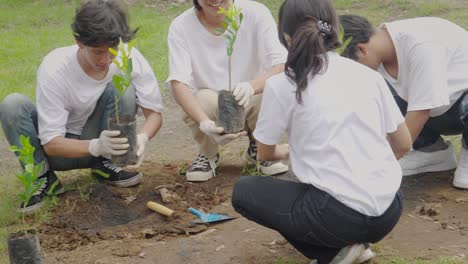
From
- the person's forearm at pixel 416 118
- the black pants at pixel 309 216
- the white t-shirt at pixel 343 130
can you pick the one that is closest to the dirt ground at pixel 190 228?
the black pants at pixel 309 216

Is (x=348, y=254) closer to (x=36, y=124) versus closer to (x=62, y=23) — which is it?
(x=36, y=124)

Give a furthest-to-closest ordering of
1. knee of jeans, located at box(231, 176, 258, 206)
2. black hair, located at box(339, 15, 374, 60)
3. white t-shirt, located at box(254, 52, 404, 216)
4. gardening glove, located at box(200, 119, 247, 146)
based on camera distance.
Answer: gardening glove, located at box(200, 119, 247, 146) → black hair, located at box(339, 15, 374, 60) → knee of jeans, located at box(231, 176, 258, 206) → white t-shirt, located at box(254, 52, 404, 216)

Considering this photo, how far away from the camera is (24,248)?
2.57 m

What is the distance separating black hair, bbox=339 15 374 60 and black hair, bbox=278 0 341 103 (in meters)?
0.58

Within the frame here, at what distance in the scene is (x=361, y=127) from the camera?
8.04 ft

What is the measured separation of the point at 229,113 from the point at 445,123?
46.0 inches

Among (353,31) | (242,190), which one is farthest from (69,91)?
(353,31)

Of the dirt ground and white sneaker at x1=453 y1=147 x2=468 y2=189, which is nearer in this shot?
the dirt ground

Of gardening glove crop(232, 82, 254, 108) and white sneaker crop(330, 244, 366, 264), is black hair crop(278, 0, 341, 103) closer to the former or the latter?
white sneaker crop(330, 244, 366, 264)

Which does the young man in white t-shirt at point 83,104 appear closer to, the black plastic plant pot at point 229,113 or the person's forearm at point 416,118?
the black plastic plant pot at point 229,113

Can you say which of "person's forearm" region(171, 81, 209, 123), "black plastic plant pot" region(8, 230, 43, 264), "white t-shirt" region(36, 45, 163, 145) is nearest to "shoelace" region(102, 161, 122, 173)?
"white t-shirt" region(36, 45, 163, 145)

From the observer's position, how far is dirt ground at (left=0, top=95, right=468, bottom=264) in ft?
9.67

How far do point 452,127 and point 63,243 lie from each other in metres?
2.10

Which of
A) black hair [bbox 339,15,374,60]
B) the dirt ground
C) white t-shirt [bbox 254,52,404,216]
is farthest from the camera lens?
black hair [bbox 339,15,374,60]
